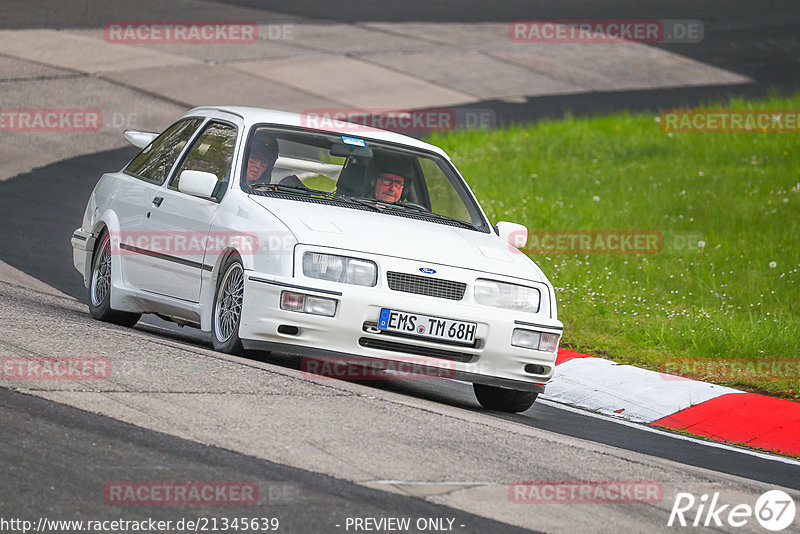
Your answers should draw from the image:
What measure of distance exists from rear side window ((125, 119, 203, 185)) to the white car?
2 cm

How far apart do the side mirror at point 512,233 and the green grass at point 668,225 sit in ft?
6.45

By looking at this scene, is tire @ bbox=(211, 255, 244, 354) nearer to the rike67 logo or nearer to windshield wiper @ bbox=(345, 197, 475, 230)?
windshield wiper @ bbox=(345, 197, 475, 230)

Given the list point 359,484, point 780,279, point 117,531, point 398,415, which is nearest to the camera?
point 117,531

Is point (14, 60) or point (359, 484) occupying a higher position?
point (14, 60)

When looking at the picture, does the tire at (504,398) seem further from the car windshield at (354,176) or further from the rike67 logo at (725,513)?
the rike67 logo at (725,513)

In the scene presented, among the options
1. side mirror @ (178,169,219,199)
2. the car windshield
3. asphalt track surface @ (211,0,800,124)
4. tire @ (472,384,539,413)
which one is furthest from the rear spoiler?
asphalt track surface @ (211,0,800,124)

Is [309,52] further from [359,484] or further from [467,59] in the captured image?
[359,484]

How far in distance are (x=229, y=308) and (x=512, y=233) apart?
2.16 metres

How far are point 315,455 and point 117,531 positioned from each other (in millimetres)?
1250

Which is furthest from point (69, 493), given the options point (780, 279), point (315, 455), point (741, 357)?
point (780, 279)

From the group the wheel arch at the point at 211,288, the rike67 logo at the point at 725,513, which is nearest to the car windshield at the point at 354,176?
the wheel arch at the point at 211,288

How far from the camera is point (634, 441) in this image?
7.74 metres

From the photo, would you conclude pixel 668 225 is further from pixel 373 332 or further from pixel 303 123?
pixel 373 332

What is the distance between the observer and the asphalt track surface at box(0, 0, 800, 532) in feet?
16.2
